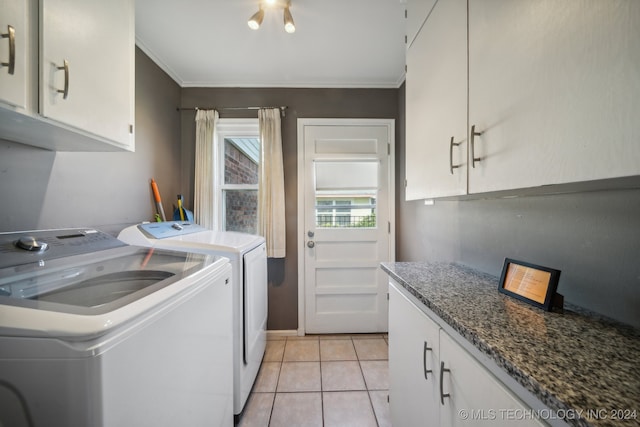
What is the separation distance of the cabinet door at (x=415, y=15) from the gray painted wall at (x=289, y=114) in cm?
110

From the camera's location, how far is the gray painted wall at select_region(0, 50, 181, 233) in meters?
1.07

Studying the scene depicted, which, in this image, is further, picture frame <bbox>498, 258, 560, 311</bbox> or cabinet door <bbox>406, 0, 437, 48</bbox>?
cabinet door <bbox>406, 0, 437, 48</bbox>

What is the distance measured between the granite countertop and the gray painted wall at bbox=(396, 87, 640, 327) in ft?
0.23

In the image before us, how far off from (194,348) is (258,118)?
6.70ft

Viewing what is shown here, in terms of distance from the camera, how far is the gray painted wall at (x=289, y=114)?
2.35 meters

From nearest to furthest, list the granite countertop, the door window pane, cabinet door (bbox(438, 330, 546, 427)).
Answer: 1. the granite countertop
2. cabinet door (bbox(438, 330, 546, 427))
3. the door window pane

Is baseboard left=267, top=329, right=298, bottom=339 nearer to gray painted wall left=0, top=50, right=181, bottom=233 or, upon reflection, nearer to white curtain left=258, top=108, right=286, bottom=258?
white curtain left=258, top=108, right=286, bottom=258

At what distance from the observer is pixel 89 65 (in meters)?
0.94

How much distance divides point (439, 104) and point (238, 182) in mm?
2015

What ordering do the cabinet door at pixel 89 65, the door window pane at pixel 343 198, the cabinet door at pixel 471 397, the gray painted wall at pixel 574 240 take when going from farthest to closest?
the door window pane at pixel 343 198 → the cabinet door at pixel 89 65 → the gray painted wall at pixel 574 240 → the cabinet door at pixel 471 397

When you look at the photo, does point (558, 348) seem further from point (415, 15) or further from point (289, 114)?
point (289, 114)

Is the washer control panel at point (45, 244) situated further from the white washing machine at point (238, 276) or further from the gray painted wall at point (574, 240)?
the gray painted wall at point (574, 240)

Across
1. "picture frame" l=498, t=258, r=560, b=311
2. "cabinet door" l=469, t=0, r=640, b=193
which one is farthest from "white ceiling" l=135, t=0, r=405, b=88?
"picture frame" l=498, t=258, r=560, b=311

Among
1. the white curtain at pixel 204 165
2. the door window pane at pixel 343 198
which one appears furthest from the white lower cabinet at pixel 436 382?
the white curtain at pixel 204 165
